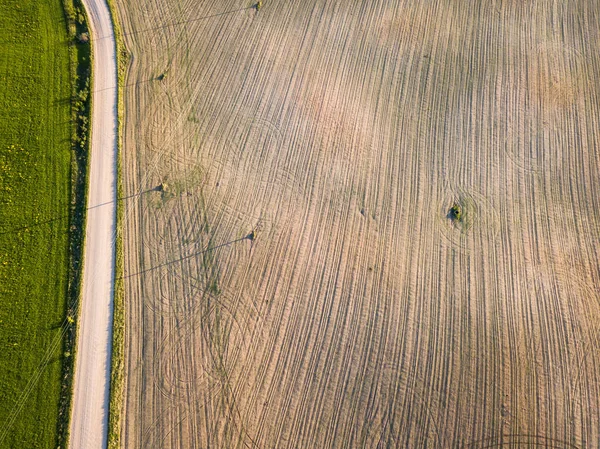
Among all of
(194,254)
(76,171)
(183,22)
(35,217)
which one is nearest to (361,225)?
(194,254)

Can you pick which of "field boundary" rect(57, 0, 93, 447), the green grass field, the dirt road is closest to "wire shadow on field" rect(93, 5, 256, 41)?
the dirt road

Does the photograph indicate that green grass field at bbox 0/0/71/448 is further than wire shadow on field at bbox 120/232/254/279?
No

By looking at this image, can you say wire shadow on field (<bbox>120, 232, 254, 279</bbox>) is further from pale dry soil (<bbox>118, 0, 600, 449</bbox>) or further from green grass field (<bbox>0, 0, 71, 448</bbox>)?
green grass field (<bbox>0, 0, 71, 448</bbox>)

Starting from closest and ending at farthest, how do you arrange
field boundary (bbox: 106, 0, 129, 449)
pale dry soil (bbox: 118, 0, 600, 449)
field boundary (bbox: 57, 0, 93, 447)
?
field boundary (bbox: 106, 0, 129, 449), field boundary (bbox: 57, 0, 93, 447), pale dry soil (bbox: 118, 0, 600, 449)

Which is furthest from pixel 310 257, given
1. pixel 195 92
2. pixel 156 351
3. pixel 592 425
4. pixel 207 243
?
pixel 592 425

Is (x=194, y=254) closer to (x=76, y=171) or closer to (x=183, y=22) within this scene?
(x=76, y=171)

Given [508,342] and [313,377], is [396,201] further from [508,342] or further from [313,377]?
[313,377]

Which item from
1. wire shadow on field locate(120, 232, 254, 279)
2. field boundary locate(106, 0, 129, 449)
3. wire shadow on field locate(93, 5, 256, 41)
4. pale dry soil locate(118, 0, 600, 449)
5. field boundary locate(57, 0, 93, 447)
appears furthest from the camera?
wire shadow on field locate(93, 5, 256, 41)
